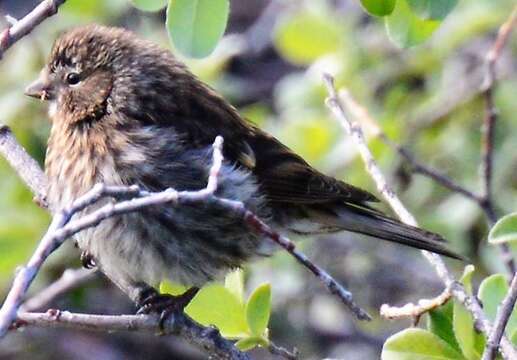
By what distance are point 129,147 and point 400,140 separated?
2.02 meters

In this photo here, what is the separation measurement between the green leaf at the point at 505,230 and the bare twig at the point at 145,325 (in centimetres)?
83

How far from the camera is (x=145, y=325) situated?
3908 mm

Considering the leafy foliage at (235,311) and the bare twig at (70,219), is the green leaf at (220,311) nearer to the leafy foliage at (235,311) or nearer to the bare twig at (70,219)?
the leafy foliage at (235,311)

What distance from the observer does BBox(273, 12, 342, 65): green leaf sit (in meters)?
6.06

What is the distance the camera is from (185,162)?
4.31 m

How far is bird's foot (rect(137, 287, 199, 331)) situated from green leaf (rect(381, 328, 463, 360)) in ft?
3.08

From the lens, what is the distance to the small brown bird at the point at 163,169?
418 centimetres

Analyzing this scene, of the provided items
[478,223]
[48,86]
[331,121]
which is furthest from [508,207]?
[48,86]

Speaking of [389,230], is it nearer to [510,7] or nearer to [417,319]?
[417,319]

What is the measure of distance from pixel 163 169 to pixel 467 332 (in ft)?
→ 4.56

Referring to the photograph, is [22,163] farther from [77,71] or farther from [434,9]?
[434,9]

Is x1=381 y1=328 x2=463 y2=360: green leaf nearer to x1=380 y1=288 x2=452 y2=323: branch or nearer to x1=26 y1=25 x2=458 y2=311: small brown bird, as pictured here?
x1=380 y1=288 x2=452 y2=323: branch

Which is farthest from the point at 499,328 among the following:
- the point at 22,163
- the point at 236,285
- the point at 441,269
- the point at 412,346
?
the point at 22,163

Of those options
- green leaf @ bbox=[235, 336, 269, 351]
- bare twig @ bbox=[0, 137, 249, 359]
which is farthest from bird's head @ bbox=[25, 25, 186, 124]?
bare twig @ bbox=[0, 137, 249, 359]
